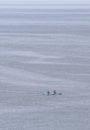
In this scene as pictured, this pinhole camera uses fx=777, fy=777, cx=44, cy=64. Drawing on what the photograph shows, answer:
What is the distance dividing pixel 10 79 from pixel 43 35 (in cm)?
3039

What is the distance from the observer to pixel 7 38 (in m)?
66.7

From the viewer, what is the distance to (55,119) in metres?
30.6

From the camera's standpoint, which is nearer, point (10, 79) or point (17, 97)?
point (17, 97)

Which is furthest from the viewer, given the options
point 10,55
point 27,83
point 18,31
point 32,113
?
point 18,31

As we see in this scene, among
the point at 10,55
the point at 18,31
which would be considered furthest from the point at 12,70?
the point at 18,31

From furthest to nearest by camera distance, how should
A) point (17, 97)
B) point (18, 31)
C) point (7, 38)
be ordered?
1. point (18, 31)
2. point (7, 38)
3. point (17, 97)

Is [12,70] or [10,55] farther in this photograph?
[10,55]

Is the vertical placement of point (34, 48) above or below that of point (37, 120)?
above

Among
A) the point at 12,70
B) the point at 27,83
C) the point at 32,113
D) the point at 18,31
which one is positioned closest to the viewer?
the point at 32,113

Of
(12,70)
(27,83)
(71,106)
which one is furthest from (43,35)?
(71,106)

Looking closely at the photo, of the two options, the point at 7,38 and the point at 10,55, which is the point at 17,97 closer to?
the point at 10,55

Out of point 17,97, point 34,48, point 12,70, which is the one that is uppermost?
point 34,48

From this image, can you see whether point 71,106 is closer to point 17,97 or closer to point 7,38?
point 17,97

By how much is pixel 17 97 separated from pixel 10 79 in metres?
5.20
